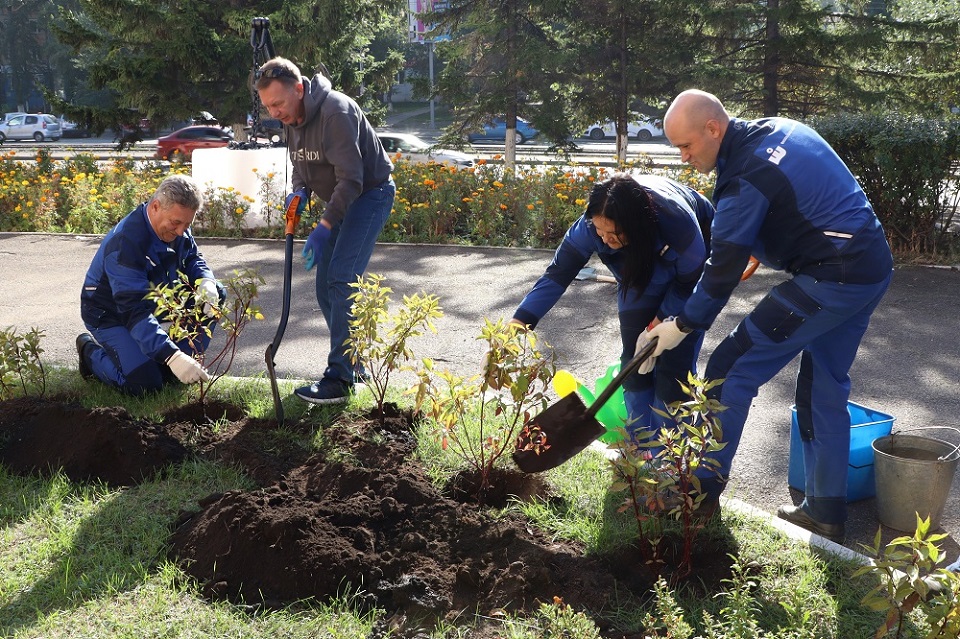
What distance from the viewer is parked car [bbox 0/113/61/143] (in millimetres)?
38938

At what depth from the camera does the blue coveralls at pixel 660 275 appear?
364 cm

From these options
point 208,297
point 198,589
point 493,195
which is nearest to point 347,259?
point 208,297

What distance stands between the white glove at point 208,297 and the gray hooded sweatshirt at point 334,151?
0.72 m

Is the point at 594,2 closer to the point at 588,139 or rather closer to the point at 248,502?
the point at 248,502

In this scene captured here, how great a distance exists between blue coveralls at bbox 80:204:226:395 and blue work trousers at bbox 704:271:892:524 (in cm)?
267

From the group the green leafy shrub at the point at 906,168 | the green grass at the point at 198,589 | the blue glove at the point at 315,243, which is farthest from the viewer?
the green leafy shrub at the point at 906,168

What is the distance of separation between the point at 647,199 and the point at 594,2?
1464 cm

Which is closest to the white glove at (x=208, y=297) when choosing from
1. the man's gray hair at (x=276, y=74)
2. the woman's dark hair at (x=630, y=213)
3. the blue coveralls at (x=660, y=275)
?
the man's gray hair at (x=276, y=74)

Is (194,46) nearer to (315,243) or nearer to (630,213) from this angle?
(315,243)

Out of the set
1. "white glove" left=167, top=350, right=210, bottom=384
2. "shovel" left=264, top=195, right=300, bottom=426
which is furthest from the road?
"white glove" left=167, top=350, right=210, bottom=384

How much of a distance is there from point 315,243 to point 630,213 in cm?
174

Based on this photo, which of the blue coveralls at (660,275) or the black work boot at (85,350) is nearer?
the blue coveralls at (660,275)

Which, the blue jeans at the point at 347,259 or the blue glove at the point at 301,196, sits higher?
the blue glove at the point at 301,196

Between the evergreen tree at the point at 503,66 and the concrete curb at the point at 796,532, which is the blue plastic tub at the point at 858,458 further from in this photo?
the evergreen tree at the point at 503,66
